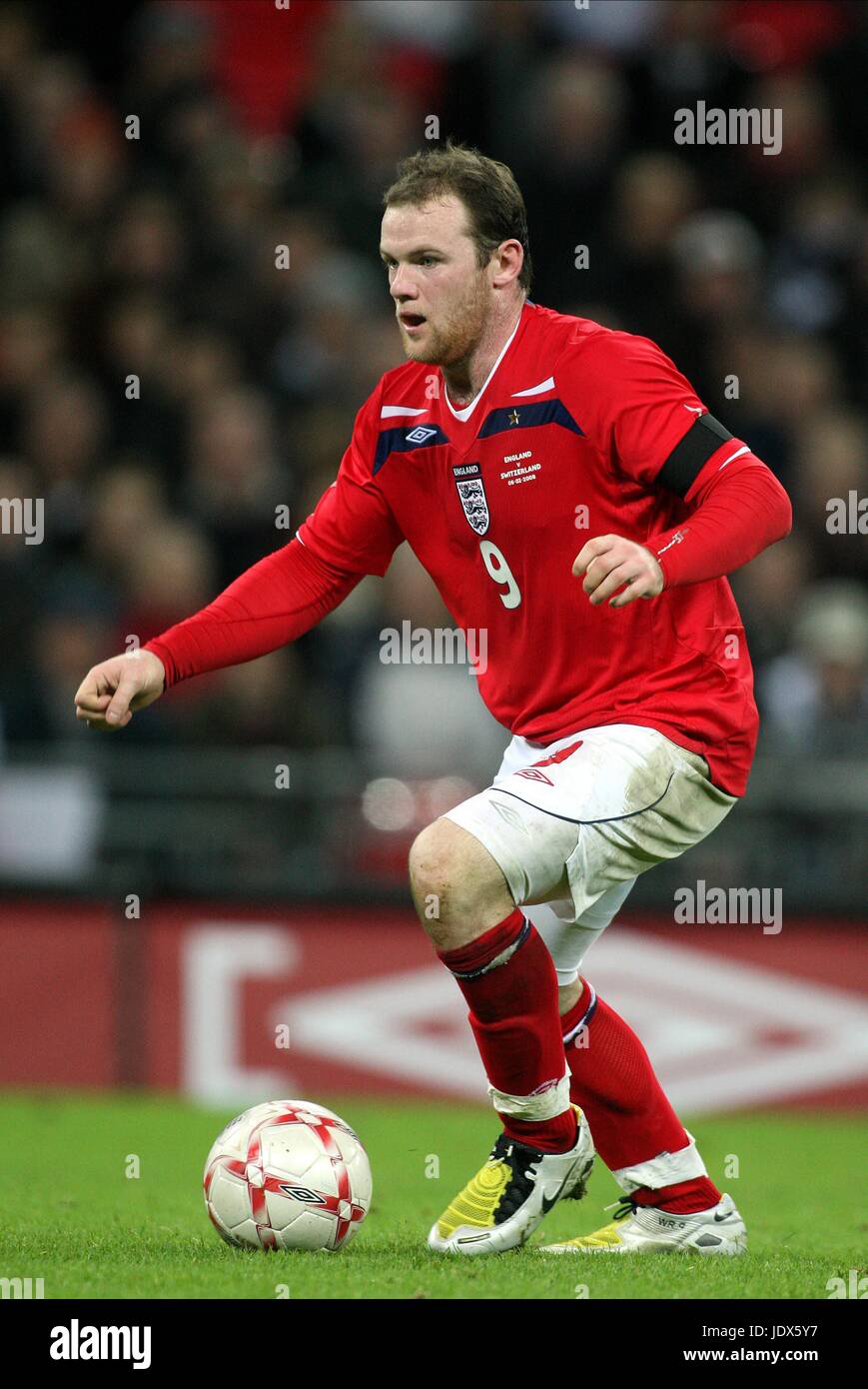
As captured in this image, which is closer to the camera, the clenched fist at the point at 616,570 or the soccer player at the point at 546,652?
the clenched fist at the point at 616,570

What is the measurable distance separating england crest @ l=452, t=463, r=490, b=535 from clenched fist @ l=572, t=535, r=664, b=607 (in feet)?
2.34

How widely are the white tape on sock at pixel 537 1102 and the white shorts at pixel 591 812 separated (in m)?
0.41

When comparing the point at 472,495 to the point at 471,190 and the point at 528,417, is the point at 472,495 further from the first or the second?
the point at 471,190

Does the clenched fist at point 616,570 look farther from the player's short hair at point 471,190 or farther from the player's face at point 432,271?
the player's short hair at point 471,190

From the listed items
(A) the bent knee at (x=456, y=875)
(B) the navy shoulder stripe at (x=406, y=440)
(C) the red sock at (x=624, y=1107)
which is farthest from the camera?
(C) the red sock at (x=624, y=1107)

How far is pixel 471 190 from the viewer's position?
489 centimetres

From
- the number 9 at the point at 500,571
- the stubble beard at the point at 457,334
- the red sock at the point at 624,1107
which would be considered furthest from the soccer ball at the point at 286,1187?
the stubble beard at the point at 457,334

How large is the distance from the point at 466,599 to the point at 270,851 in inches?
178

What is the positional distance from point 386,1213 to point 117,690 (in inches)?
76.5

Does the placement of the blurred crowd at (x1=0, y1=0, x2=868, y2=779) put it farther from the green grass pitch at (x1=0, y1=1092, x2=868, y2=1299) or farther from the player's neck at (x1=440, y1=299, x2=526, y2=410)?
the player's neck at (x1=440, y1=299, x2=526, y2=410)

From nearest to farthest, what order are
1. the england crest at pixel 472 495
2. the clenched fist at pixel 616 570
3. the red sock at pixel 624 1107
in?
the clenched fist at pixel 616 570, the england crest at pixel 472 495, the red sock at pixel 624 1107

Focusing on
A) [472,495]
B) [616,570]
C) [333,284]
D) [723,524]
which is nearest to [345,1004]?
[333,284]

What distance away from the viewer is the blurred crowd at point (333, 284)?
9.90 meters
